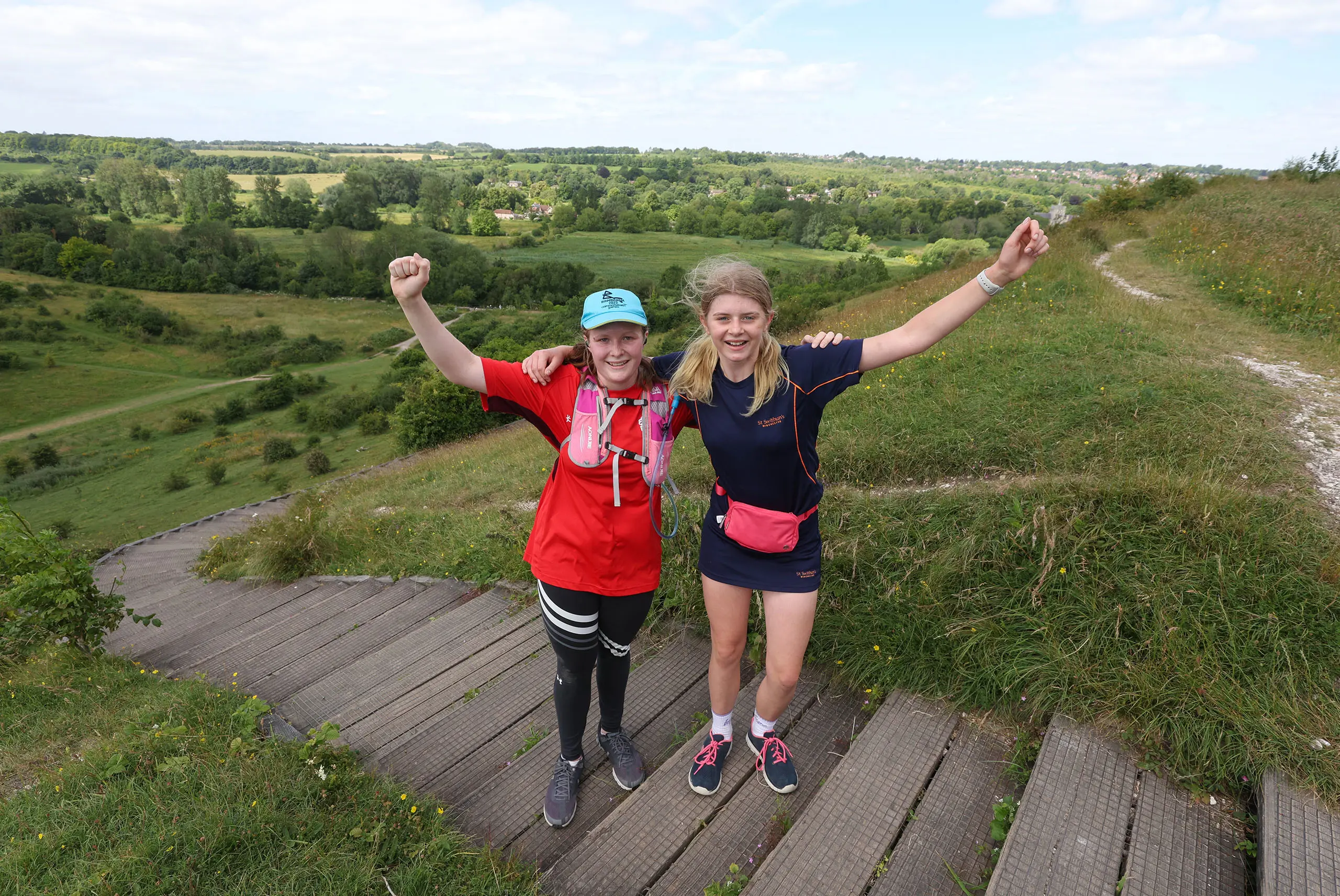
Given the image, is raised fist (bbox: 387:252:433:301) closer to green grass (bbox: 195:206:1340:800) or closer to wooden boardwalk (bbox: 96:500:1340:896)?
wooden boardwalk (bbox: 96:500:1340:896)

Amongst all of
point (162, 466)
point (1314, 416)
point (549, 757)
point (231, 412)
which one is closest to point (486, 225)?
point (231, 412)

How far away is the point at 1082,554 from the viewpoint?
2.97 m

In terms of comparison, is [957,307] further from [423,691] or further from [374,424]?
[374,424]

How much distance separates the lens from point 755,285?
2.24 meters

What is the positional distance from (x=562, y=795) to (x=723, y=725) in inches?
27.1

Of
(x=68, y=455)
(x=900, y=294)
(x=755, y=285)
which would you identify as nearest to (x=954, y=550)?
(x=755, y=285)

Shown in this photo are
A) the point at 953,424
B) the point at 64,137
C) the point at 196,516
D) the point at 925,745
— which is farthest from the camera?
the point at 64,137

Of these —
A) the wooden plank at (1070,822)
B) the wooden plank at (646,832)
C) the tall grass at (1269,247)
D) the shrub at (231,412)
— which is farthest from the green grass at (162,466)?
the tall grass at (1269,247)

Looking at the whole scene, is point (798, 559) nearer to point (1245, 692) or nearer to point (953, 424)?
point (1245, 692)

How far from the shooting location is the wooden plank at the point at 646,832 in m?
2.24

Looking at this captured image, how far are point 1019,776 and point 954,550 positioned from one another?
42.0 inches

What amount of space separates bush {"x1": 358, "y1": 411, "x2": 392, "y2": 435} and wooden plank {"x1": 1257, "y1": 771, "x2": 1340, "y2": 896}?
4776 centimetres

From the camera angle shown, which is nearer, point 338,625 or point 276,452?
point 338,625

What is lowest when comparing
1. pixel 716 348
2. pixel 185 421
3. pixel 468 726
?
pixel 185 421
